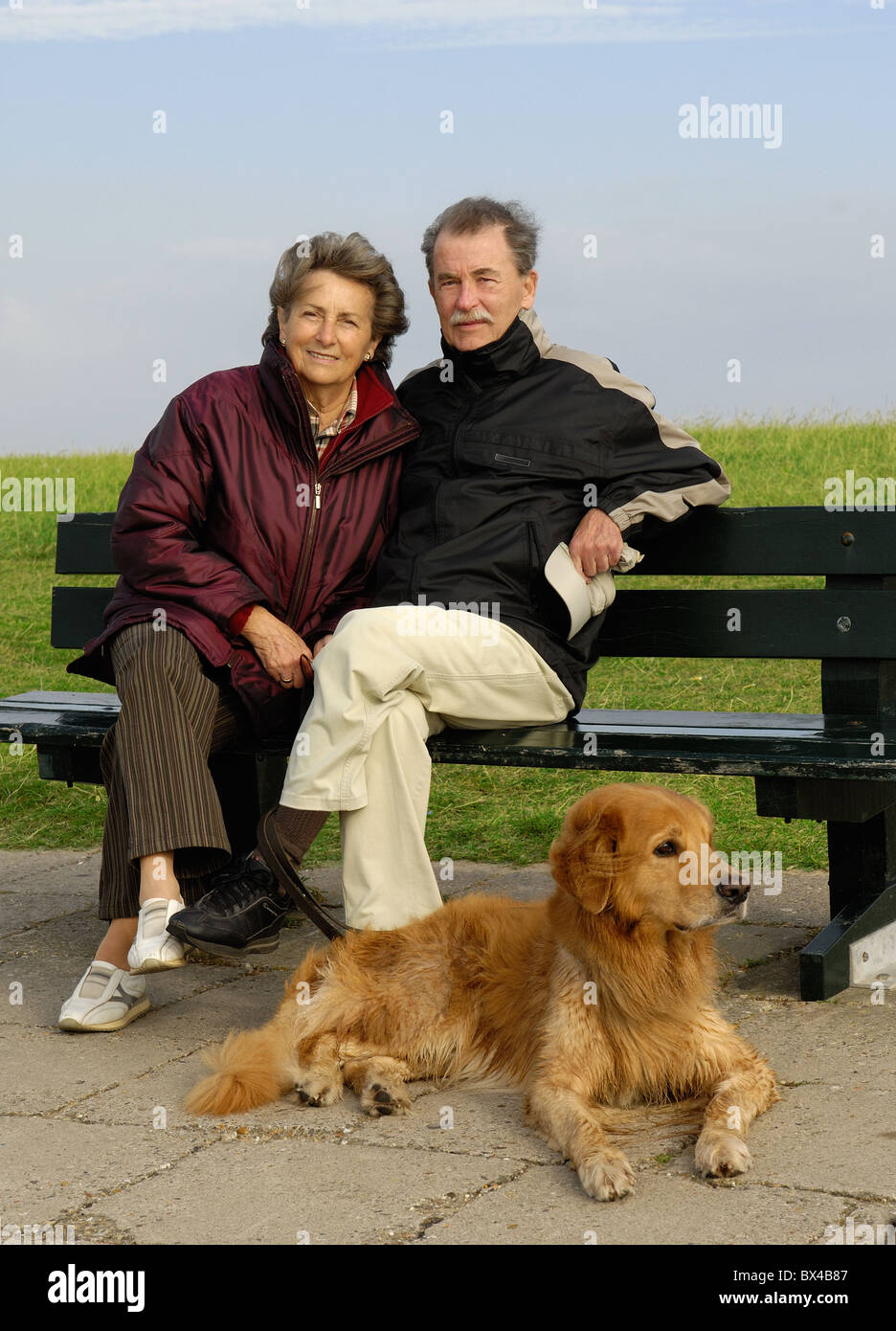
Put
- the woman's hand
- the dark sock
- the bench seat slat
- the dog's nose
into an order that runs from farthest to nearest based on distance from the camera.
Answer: the woman's hand → the dark sock → the bench seat slat → the dog's nose

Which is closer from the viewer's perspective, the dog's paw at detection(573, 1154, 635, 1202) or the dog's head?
the dog's paw at detection(573, 1154, 635, 1202)

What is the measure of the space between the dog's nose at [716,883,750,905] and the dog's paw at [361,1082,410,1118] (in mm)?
965

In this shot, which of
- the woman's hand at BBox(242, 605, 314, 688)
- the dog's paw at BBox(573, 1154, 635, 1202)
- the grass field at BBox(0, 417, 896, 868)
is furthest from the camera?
the grass field at BBox(0, 417, 896, 868)

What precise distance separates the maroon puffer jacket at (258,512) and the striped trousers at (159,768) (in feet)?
0.60

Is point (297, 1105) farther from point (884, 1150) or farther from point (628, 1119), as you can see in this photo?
point (884, 1150)

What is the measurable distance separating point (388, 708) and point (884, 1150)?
1.78m

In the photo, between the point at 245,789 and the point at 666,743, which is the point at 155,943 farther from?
the point at 666,743

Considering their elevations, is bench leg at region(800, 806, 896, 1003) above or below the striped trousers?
below

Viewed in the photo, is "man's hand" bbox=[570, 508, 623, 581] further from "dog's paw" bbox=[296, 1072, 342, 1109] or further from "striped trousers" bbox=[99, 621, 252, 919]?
"dog's paw" bbox=[296, 1072, 342, 1109]

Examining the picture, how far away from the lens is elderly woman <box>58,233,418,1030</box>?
14.4 ft


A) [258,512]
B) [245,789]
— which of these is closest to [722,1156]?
[258,512]

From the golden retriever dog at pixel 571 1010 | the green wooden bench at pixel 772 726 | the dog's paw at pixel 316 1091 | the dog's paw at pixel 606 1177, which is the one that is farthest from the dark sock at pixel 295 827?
the dog's paw at pixel 606 1177

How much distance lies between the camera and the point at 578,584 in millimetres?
4703

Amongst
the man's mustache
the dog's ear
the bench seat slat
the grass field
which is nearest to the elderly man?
the man's mustache
